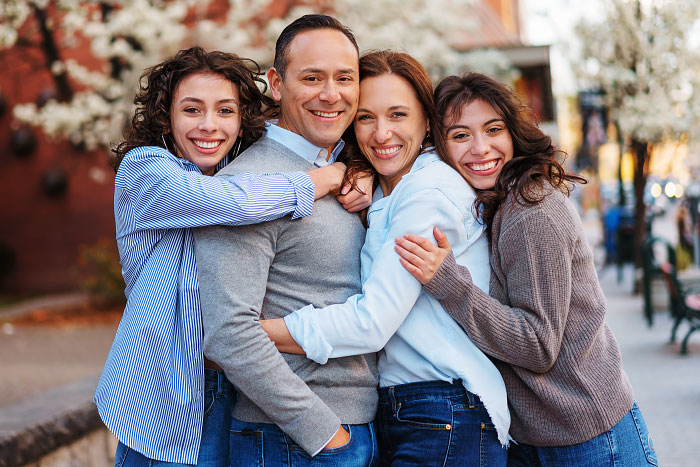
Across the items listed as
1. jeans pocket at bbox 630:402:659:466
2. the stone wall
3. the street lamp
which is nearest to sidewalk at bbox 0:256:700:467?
the street lamp

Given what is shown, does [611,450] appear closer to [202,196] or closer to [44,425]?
[202,196]

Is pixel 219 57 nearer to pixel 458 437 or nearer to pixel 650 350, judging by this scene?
pixel 458 437

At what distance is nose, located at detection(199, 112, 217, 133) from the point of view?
263 cm

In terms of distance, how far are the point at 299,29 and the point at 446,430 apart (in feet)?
4.87

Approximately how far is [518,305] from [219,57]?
53.4 inches

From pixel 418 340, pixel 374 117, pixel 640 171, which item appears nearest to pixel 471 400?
pixel 418 340

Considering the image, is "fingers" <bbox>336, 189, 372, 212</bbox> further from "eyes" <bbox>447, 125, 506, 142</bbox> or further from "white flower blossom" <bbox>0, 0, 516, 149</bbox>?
"white flower blossom" <bbox>0, 0, 516, 149</bbox>

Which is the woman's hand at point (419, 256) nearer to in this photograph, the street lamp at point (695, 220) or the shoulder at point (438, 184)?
the shoulder at point (438, 184)

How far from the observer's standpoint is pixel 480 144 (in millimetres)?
2654

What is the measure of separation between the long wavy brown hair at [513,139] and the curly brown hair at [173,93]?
68 cm

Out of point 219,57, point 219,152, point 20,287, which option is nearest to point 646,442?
point 219,152

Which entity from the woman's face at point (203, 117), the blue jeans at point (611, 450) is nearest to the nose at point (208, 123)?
the woman's face at point (203, 117)

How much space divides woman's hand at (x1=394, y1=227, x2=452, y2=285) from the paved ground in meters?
3.79

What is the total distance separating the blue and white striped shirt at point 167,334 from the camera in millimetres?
2396
